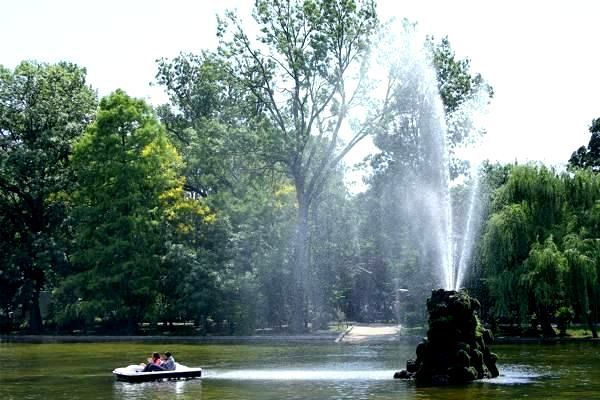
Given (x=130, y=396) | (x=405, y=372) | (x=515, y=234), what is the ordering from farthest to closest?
(x=515, y=234) → (x=405, y=372) → (x=130, y=396)

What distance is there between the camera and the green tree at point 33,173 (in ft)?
206

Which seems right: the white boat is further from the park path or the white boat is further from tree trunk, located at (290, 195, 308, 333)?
tree trunk, located at (290, 195, 308, 333)

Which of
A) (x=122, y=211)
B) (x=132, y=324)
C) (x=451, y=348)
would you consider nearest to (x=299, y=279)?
(x=132, y=324)

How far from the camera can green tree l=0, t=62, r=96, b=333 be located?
6278 centimetres

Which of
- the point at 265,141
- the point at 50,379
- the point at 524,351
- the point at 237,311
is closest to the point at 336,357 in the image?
the point at 524,351

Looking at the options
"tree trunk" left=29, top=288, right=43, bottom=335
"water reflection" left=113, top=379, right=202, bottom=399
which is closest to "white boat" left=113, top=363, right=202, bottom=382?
"water reflection" left=113, top=379, right=202, bottom=399

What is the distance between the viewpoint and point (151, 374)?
30094mm

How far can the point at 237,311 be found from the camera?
59.8 metres

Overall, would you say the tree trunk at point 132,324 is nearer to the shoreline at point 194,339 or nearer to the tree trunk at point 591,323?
the shoreline at point 194,339

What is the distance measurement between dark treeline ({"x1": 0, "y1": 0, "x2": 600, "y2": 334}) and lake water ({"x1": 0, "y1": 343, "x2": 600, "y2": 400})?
11987mm

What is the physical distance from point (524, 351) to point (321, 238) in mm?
25547

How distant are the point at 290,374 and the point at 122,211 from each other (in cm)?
3289

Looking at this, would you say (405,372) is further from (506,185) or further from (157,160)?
(157,160)

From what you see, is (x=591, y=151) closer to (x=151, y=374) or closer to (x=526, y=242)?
(x=526, y=242)
